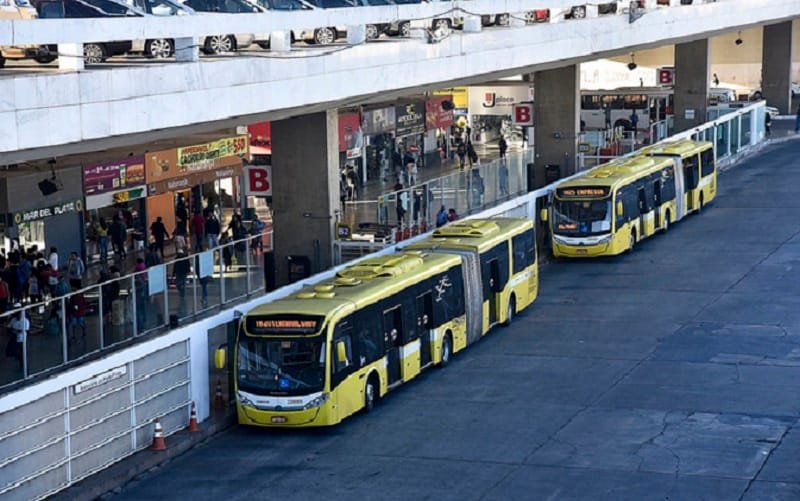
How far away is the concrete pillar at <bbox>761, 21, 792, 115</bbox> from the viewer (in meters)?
83.4

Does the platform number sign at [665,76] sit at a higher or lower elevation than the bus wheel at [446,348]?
higher

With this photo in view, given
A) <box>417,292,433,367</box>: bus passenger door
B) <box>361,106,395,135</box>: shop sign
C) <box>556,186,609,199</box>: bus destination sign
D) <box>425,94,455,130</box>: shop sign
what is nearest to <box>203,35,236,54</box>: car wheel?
<box>417,292,433,367</box>: bus passenger door

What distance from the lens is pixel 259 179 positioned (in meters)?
40.0

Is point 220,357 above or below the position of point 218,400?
above

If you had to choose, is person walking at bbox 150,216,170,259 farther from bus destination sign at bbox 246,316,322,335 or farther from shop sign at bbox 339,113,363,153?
bus destination sign at bbox 246,316,322,335

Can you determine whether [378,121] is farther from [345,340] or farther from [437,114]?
[345,340]

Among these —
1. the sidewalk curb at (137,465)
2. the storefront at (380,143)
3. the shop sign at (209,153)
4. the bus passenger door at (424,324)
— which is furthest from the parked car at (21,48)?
the storefront at (380,143)

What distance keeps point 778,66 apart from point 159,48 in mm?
57989

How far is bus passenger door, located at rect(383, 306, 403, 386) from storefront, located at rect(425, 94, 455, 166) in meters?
36.5

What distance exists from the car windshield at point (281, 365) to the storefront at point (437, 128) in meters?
39.3

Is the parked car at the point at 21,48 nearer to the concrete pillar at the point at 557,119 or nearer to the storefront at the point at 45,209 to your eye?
the storefront at the point at 45,209

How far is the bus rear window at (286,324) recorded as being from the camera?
27.6 meters

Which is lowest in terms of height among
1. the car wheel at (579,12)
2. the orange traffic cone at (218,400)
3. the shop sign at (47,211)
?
the orange traffic cone at (218,400)

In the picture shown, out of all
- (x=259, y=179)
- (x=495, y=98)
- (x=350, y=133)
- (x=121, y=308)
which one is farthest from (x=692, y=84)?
(x=121, y=308)
